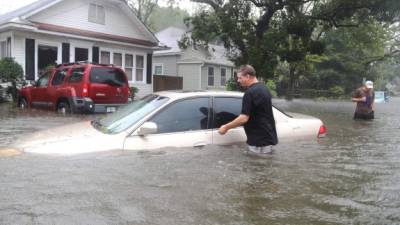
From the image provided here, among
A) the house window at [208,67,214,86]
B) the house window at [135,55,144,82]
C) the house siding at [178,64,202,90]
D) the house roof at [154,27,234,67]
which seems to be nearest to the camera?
the house window at [135,55,144,82]

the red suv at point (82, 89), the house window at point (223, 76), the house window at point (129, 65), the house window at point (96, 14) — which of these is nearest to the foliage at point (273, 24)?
the house window at point (129, 65)

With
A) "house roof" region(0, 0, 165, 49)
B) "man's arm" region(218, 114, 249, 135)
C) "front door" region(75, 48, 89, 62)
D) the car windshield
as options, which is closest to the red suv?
"house roof" region(0, 0, 165, 49)

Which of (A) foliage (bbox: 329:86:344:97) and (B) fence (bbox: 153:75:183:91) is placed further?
(A) foliage (bbox: 329:86:344:97)

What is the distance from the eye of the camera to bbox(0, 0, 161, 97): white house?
65.8 feet

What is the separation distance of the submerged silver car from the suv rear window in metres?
8.09

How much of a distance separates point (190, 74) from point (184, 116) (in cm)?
2935

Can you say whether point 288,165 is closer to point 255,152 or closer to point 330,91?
point 255,152

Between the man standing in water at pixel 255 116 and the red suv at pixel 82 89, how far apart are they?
911 cm

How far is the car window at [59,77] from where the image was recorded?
15.3 meters

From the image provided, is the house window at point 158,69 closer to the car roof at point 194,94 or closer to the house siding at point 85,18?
the house siding at point 85,18

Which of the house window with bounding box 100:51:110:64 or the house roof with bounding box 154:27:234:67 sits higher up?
the house roof with bounding box 154:27:234:67

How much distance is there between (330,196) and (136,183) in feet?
6.95

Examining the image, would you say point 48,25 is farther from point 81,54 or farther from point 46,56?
point 81,54

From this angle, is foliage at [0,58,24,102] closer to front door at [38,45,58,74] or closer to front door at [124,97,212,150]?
front door at [38,45,58,74]
